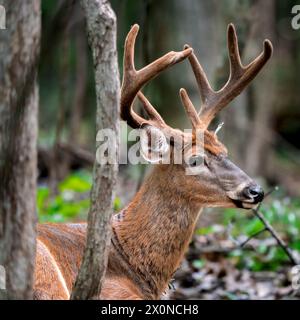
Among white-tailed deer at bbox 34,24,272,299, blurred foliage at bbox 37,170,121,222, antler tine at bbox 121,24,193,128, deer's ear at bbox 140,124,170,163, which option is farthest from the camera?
blurred foliage at bbox 37,170,121,222

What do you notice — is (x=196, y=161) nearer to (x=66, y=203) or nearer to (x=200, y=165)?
(x=200, y=165)

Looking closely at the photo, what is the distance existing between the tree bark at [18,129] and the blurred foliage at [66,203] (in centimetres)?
478

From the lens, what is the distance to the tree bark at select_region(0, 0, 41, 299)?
405 cm

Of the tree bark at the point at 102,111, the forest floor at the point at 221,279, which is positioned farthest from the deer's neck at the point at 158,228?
the tree bark at the point at 102,111

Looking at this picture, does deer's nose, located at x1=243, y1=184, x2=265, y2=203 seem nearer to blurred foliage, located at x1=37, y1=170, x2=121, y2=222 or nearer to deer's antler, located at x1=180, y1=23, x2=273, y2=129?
deer's antler, located at x1=180, y1=23, x2=273, y2=129

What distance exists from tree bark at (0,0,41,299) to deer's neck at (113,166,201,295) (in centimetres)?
212

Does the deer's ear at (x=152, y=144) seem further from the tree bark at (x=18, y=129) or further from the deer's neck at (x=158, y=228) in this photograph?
the tree bark at (x=18, y=129)

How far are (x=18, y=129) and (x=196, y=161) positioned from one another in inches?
99.9

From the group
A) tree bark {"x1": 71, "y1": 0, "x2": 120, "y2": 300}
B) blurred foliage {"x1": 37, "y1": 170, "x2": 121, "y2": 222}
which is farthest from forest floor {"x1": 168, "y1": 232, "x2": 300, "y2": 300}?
tree bark {"x1": 71, "y1": 0, "x2": 120, "y2": 300}

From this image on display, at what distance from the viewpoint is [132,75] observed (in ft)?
19.2

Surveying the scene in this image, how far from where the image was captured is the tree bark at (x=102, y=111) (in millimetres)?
4332
